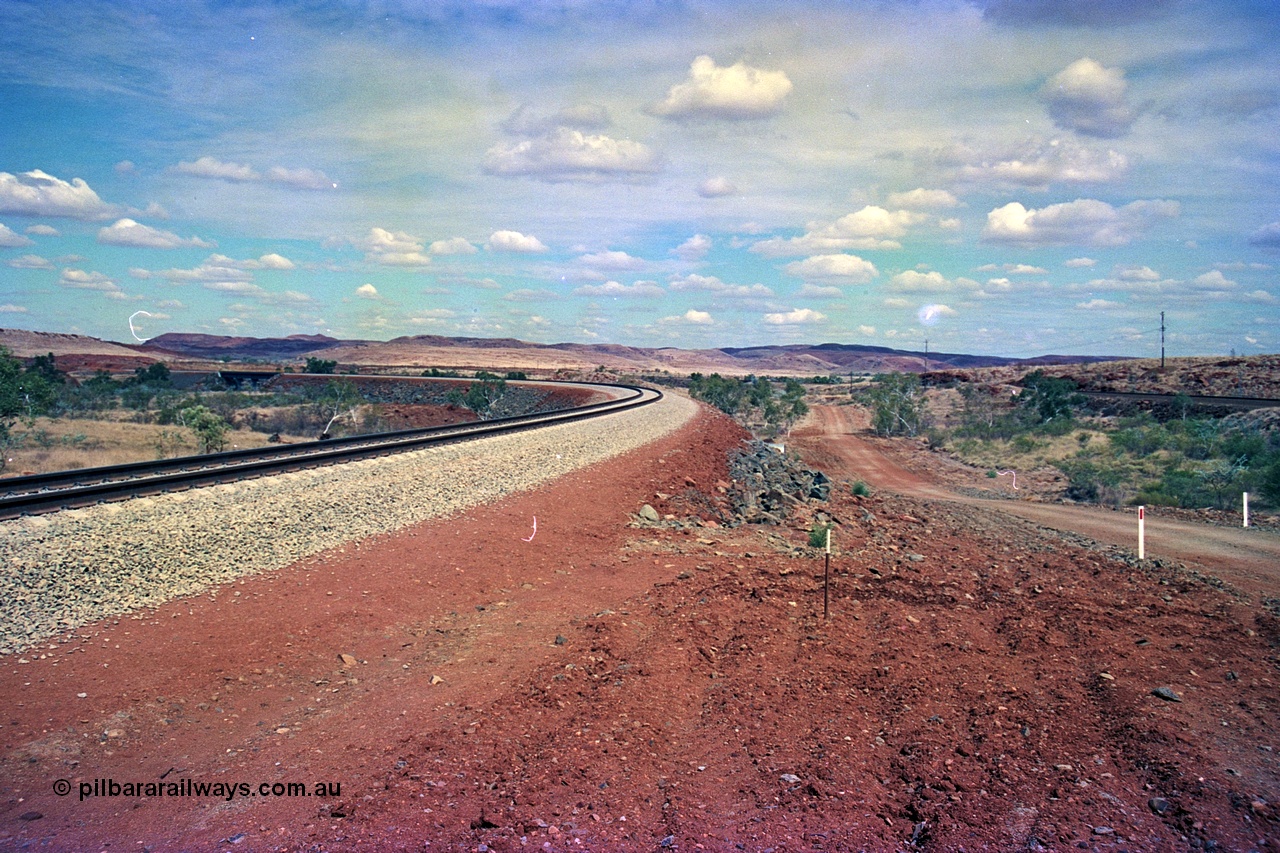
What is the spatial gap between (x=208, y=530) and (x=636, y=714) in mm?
7537

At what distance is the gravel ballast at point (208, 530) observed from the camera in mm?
8570

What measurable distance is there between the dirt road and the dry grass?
2805 cm

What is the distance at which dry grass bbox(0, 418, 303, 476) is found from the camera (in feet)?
84.4

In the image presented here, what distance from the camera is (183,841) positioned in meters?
4.82

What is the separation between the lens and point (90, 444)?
30141 mm

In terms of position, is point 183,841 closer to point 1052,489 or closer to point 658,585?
point 658,585

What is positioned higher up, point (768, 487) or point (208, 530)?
point (208, 530)

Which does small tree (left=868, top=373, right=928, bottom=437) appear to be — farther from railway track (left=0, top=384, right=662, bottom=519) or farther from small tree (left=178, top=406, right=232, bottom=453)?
small tree (left=178, top=406, right=232, bottom=453)

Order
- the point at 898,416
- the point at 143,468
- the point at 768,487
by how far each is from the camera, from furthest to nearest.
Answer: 1. the point at 898,416
2. the point at 768,487
3. the point at 143,468

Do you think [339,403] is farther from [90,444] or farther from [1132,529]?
[1132,529]

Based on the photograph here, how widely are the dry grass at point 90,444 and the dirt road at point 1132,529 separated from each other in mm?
28051

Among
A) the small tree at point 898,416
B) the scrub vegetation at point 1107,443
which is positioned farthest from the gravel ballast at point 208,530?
the small tree at point 898,416

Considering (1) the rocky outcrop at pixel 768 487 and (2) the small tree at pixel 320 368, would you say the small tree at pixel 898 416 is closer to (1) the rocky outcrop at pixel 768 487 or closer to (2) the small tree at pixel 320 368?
(1) the rocky outcrop at pixel 768 487

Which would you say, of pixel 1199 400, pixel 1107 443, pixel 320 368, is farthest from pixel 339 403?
pixel 1199 400
